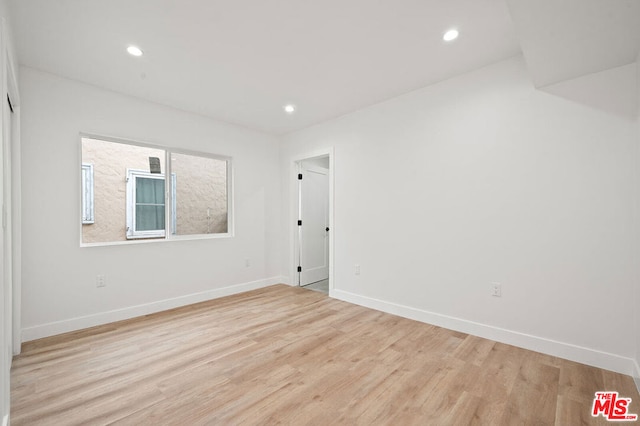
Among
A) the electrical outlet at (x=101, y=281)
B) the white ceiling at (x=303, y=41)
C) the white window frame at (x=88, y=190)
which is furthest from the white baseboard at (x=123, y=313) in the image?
the white ceiling at (x=303, y=41)

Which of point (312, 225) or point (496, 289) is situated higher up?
point (312, 225)

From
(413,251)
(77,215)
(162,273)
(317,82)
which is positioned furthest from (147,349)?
(317,82)

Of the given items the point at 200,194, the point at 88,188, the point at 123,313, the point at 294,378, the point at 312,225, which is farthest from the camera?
the point at 312,225

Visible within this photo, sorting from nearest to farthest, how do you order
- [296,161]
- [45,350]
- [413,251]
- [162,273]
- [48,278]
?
[45,350] → [48,278] → [413,251] → [162,273] → [296,161]

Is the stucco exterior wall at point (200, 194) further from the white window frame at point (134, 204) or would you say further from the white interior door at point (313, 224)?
the white interior door at point (313, 224)

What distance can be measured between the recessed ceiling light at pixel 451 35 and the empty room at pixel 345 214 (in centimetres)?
2

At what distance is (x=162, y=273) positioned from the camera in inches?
139

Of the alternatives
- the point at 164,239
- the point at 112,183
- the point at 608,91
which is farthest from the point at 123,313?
the point at 608,91

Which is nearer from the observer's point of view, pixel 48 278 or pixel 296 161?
pixel 48 278

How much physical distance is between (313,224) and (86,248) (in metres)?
3.17

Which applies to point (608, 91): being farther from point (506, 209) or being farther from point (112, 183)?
point (112, 183)

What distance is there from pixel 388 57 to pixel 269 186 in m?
2.90

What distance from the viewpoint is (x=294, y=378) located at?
6.64 ft

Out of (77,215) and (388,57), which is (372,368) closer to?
(388,57)
